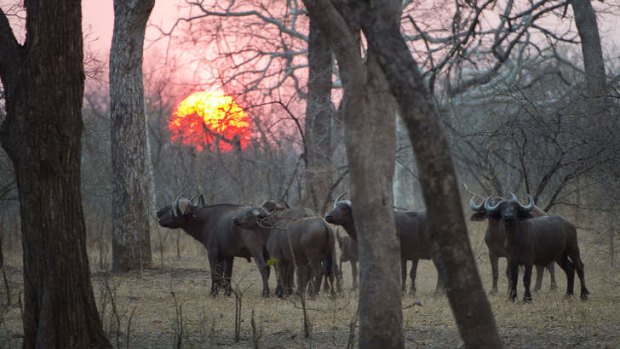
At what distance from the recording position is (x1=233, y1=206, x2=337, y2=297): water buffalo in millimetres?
14781

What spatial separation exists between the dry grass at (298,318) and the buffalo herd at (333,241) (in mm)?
418

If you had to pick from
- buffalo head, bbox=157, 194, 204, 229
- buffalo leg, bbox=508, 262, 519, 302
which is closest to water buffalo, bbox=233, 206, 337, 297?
buffalo head, bbox=157, 194, 204, 229

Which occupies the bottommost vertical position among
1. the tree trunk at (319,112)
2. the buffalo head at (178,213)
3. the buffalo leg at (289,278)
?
the buffalo leg at (289,278)

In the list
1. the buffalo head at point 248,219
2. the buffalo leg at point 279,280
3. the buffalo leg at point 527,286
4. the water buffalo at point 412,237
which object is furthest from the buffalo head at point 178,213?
the buffalo leg at point 527,286

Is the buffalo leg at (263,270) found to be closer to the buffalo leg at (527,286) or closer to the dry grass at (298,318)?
the dry grass at (298,318)

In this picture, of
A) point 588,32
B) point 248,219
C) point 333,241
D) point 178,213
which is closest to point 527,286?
point 333,241

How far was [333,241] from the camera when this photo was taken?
14859 millimetres

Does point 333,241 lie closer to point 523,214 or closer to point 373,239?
point 523,214

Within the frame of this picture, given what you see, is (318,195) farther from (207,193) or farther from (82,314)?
(82,314)

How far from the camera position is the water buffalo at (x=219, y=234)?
1577cm

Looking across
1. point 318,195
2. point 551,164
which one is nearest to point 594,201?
point 551,164

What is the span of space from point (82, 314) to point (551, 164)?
34.2 feet

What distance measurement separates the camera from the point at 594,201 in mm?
17562

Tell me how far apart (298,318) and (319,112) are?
13.5m
